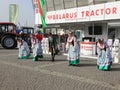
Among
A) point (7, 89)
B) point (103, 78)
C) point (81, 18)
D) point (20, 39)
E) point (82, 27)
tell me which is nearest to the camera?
point (7, 89)

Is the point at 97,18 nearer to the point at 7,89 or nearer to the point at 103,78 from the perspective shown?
the point at 103,78

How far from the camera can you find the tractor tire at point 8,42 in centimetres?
2636

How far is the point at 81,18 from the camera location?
103 feet

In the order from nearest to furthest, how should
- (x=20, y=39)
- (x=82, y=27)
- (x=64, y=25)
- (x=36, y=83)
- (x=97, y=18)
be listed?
(x=36, y=83)
(x=20, y=39)
(x=97, y=18)
(x=82, y=27)
(x=64, y=25)

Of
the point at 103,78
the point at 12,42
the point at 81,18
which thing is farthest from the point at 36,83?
the point at 81,18

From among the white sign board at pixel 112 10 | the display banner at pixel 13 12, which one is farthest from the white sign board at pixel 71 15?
the display banner at pixel 13 12

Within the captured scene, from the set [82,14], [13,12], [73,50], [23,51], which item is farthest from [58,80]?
[13,12]

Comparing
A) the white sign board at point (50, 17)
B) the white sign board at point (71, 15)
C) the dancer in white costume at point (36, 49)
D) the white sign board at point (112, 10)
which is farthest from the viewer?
the white sign board at point (50, 17)

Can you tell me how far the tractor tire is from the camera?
26359mm

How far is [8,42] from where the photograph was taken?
2678 cm

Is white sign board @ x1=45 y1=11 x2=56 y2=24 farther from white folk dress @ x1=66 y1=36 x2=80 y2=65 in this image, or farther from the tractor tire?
white folk dress @ x1=66 y1=36 x2=80 y2=65

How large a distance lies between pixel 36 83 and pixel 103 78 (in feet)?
8.56

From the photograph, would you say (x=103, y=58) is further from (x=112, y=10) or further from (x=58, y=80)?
(x=112, y=10)

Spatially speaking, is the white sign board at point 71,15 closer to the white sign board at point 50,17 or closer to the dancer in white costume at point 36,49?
the white sign board at point 50,17
